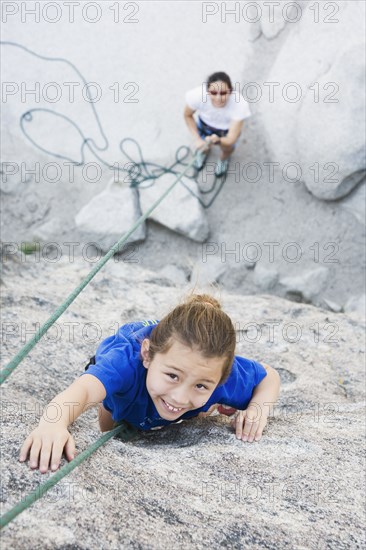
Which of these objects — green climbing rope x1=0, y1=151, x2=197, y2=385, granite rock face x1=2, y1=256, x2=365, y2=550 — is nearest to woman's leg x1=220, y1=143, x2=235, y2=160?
granite rock face x1=2, y1=256, x2=365, y2=550

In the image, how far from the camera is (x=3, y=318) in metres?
2.52

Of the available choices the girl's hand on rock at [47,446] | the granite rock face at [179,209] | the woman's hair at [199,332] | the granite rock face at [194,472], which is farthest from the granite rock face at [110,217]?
the girl's hand on rock at [47,446]

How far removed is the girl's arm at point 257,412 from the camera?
5.73 feet

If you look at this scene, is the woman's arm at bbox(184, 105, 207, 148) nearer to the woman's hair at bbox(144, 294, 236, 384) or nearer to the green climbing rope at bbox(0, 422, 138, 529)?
the woman's hair at bbox(144, 294, 236, 384)

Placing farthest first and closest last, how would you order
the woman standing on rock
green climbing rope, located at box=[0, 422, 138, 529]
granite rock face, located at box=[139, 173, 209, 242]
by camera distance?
granite rock face, located at box=[139, 173, 209, 242], the woman standing on rock, green climbing rope, located at box=[0, 422, 138, 529]

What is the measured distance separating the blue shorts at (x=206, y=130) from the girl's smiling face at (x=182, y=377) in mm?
3270

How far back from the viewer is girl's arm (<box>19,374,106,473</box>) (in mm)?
1339

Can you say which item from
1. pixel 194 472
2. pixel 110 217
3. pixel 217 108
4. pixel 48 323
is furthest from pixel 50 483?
pixel 217 108

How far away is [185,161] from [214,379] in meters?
3.43

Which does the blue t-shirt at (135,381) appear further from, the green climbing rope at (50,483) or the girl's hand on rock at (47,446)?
the girl's hand on rock at (47,446)

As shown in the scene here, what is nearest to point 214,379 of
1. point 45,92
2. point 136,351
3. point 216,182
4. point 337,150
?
point 136,351

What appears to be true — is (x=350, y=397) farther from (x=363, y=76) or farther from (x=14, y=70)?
(x=14, y=70)

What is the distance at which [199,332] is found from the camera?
60.7 inches

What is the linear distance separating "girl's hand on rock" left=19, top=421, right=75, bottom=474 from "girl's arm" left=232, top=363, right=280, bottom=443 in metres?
0.52
